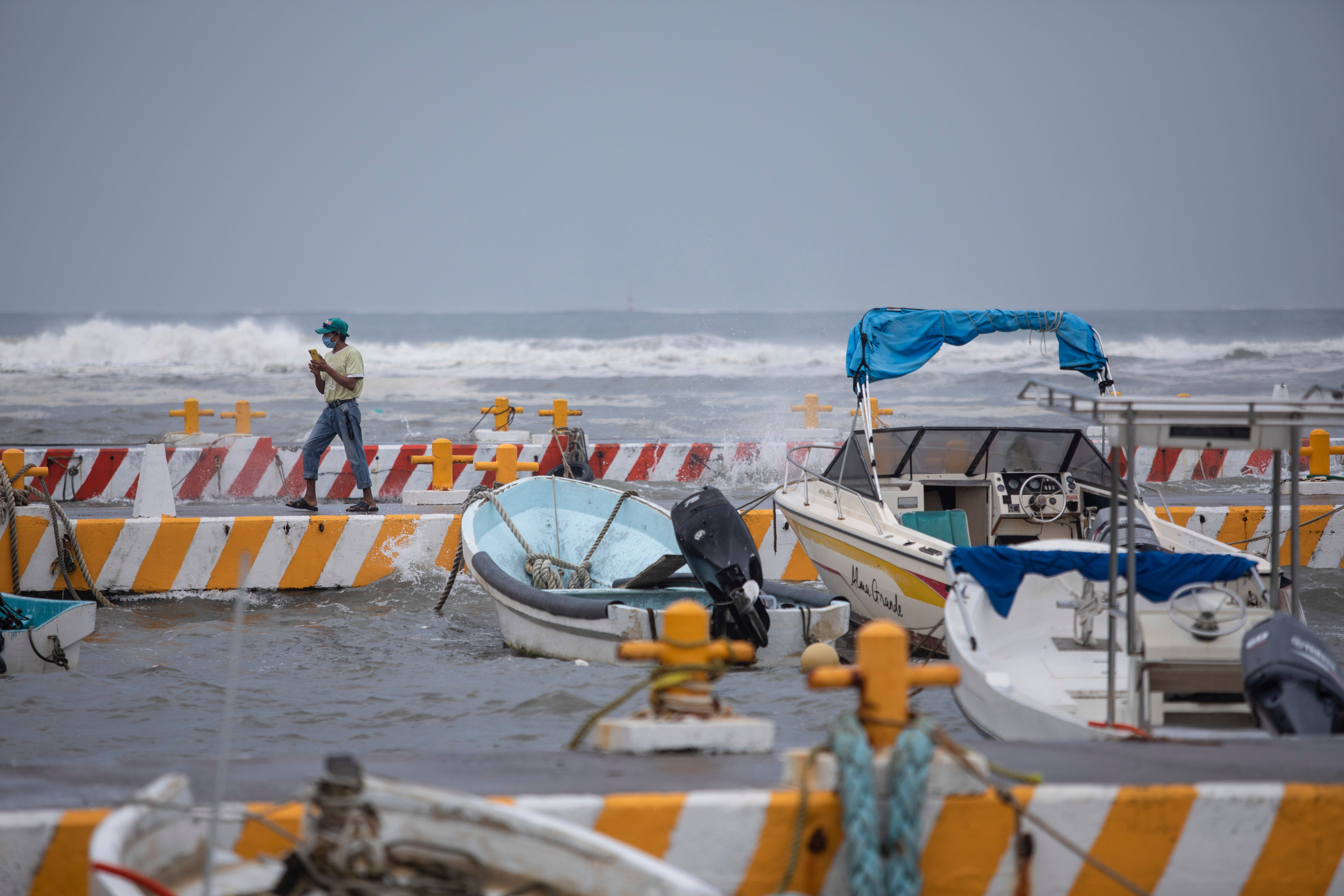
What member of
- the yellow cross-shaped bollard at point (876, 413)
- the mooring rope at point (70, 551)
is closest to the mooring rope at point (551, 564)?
the mooring rope at point (70, 551)

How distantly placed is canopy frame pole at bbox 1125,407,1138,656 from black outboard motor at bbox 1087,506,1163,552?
2160mm

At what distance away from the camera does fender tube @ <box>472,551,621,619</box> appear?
693 centimetres

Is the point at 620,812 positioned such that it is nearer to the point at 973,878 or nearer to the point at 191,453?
the point at 973,878

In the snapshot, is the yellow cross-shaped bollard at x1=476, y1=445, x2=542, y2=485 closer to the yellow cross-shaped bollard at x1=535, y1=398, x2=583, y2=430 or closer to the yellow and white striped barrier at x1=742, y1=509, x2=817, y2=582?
the yellow cross-shaped bollard at x1=535, y1=398, x2=583, y2=430

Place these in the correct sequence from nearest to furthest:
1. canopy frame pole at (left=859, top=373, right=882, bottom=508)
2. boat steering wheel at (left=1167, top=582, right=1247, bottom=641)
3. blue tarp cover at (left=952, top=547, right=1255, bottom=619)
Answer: boat steering wheel at (left=1167, top=582, right=1247, bottom=641), blue tarp cover at (left=952, top=547, right=1255, bottom=619), canopy frame pole at (left=859, top=373, right=882, bottom=508)

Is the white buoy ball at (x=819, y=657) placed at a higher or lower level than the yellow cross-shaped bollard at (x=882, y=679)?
lower

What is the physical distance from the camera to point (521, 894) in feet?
8.91

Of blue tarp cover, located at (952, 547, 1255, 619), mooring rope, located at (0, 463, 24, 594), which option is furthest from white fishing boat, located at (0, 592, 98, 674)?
blue tarp cover, located at (952, 547, 1255, 619)

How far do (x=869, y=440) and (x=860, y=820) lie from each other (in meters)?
6.09

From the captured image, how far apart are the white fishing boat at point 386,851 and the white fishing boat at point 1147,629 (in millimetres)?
2326

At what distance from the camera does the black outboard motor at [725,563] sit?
21.7 feet

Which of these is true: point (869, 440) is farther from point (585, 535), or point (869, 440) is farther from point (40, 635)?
point (40, 635)

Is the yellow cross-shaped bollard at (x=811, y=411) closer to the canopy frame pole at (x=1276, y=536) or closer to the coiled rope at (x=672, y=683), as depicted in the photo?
the canopy frame pole at (x=1276, y=536)

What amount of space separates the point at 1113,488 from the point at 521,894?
10.2ft
